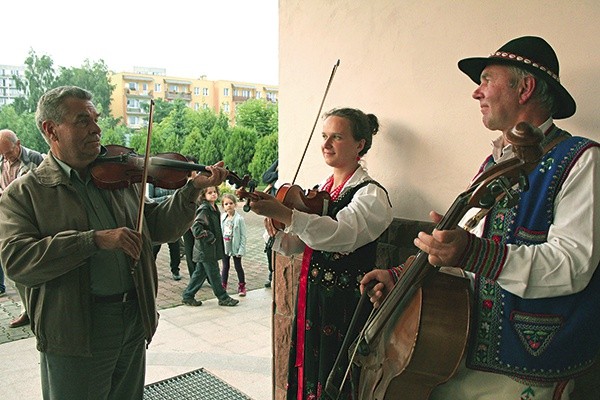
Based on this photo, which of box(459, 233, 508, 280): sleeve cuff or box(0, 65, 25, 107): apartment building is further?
box(0, 65, 25, 107): apartment building

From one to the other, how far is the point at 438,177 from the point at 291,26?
1.18 m

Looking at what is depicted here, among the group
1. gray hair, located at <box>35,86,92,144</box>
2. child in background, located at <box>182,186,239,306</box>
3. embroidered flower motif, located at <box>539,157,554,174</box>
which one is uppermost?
gray hair, located at <box>35,86,92,144</box>

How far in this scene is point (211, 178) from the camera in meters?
2.01

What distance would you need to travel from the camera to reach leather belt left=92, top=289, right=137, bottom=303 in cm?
178

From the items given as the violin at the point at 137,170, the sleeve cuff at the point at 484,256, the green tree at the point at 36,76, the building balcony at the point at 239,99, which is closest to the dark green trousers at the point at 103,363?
the violin at the point at 137,170

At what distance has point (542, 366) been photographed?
124 centimetres

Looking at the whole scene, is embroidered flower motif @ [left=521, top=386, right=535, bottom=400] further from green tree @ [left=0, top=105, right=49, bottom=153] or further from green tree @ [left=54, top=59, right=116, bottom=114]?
green tree @ [left=54, top=59, right=116, bottom=114]

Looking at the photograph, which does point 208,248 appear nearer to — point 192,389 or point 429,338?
point 192,389

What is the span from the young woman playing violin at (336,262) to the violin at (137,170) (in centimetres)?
37

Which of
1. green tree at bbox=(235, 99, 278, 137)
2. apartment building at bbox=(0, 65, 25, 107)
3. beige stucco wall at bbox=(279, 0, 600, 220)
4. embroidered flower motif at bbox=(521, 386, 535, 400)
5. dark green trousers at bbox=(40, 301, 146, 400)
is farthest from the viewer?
green tree at bbox=(235, 99, 278, 137)

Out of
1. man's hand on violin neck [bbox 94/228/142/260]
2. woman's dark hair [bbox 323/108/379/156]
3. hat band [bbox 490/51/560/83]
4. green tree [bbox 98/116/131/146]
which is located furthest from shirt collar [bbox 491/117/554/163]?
green tree [bbox 98/116/131/146]

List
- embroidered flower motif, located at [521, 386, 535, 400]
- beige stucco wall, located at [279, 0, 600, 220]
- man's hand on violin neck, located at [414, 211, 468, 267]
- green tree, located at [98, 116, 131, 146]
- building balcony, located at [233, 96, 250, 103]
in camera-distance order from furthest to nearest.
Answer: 1. building balcony, located at [233, 96, 250, 103]
2. green tree, located at [98, 116, 131, 146]
3. beige stucco wall, located at [279, 0, 600, 220]
4. embroidered flower motif, located at [521, 386, 535, 400]
5. man's hand on violin neck, located at [414, 211, 468, 267]

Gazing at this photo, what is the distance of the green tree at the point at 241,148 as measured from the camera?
21.6 ft

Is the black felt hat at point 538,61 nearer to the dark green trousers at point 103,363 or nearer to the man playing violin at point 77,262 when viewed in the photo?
the man playing violin at point 77,262
